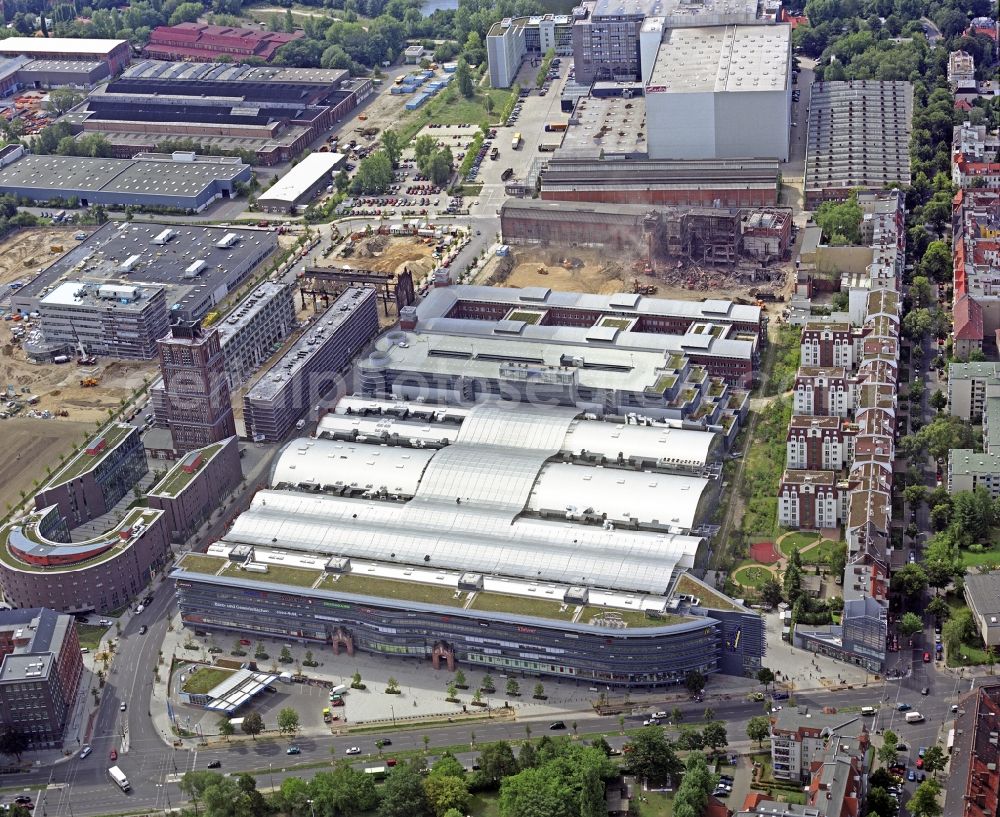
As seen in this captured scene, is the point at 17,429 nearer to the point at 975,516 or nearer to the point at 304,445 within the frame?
the point at 304,445

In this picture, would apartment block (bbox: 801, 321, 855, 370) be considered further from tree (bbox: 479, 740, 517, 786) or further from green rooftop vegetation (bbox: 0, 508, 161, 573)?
green rooftop vegetation (bbox: 0, 508, 161, 573)

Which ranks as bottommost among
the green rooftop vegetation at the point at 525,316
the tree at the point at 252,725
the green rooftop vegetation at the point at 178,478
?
the tree at the point at 252,725

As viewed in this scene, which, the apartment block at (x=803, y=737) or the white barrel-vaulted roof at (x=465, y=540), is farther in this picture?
the white barrel-vaulted roof at (x=465, y=540)

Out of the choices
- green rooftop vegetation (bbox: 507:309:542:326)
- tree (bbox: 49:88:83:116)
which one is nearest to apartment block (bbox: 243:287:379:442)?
green rooftop vegetation (bbox: 507:309:542:326)

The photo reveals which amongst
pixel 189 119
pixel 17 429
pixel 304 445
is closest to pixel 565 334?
pixel 304 445

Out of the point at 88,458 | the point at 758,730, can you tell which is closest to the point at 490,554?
the point at 758,730

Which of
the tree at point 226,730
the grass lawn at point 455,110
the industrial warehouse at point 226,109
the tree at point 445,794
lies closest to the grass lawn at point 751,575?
the tree at point 445,794

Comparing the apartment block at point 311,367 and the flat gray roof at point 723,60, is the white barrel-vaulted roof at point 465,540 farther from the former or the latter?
the flat gray roof at point 723,60

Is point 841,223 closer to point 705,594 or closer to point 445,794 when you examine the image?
point 705,594
